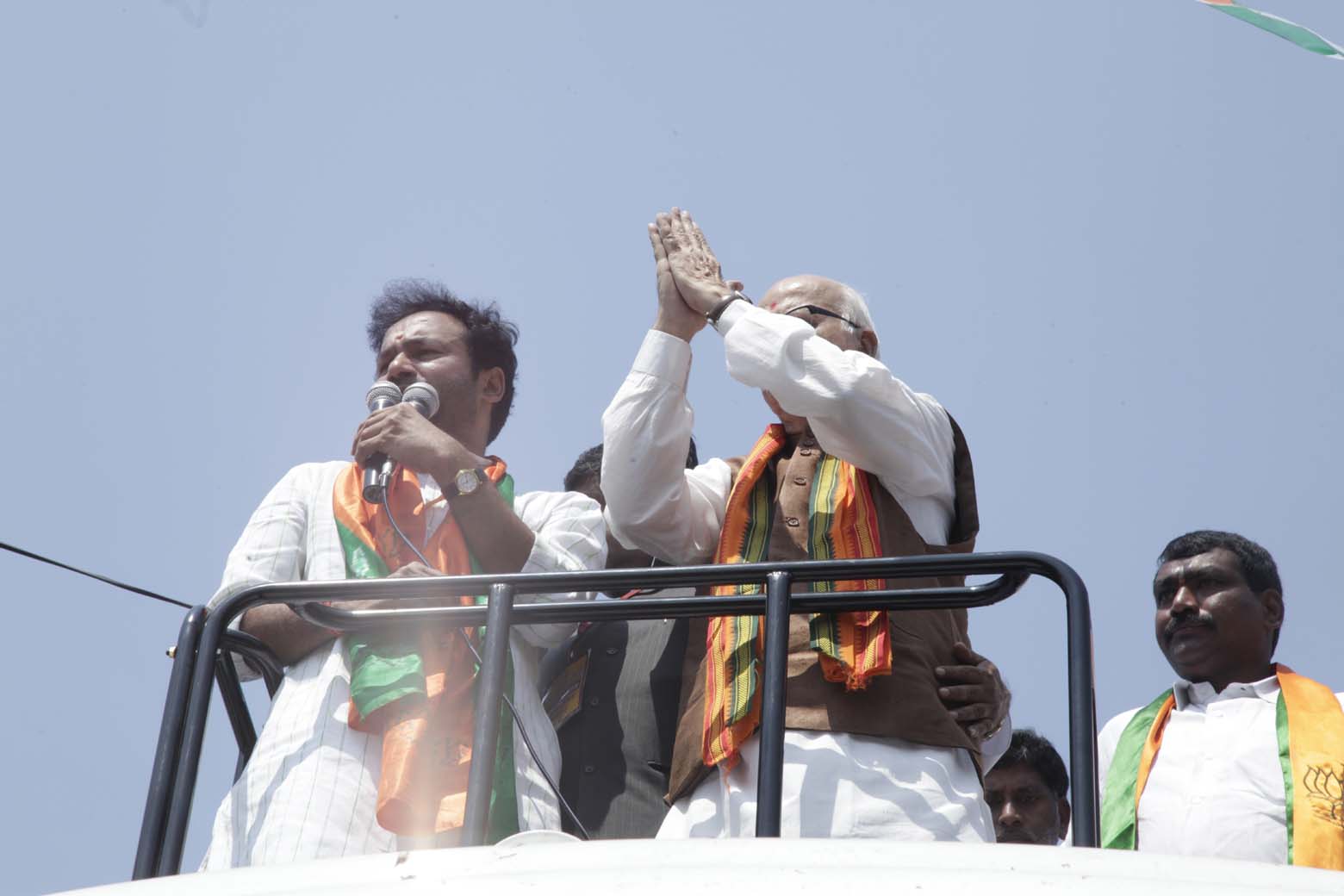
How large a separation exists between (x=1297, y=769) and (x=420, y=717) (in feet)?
8.21

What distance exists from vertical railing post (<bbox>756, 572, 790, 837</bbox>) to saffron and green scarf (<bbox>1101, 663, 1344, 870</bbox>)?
174 cm

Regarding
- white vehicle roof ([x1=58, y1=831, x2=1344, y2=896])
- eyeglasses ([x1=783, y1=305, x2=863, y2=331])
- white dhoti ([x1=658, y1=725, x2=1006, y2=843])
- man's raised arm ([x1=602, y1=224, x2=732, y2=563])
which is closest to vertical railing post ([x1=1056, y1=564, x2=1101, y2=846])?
white vehicle roof ([x1=58, y1=831, x2=1344, y2=896])

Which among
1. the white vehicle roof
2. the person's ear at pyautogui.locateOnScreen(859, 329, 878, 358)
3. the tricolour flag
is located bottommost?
the white vehicle roof

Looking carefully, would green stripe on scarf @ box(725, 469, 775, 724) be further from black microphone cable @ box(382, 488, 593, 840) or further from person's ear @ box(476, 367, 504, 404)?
person's ear @ box(476, 367, 504, 404)

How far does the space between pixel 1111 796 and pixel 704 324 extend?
1.89 m

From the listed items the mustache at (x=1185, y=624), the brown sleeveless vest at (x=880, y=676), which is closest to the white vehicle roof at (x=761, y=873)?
the brown sleeveless vest at (x=880, y=676)

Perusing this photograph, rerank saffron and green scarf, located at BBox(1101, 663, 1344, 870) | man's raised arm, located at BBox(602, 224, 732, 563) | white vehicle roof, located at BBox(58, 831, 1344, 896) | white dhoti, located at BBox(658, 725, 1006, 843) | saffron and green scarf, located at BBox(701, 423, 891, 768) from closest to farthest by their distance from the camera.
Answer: white vehicle roof, located at BBox(58, 831, 1344, 896), white dhoti, located at BBox(658, 725, 1006, 843), saffron and green scarf, located at BBox(701, 423, 891, 768), man's raised arm, located at BBox(602, 224, 732, 563), saffron and green scarf, located at BBox(1101, 663, 1344, 870)

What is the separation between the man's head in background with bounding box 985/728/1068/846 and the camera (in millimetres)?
6336

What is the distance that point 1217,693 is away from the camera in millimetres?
5312

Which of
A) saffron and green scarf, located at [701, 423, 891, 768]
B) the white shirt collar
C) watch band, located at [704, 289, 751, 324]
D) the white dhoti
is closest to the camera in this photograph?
the white dhoti

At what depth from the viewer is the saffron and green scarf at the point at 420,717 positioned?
3590 mm

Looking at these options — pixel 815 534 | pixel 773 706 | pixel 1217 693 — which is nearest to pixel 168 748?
pixel 773 706

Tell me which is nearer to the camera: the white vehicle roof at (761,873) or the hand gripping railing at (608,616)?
the white vehicle roof at (761,873)

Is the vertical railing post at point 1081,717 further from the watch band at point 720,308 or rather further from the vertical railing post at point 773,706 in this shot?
the watch band at point 720,308
